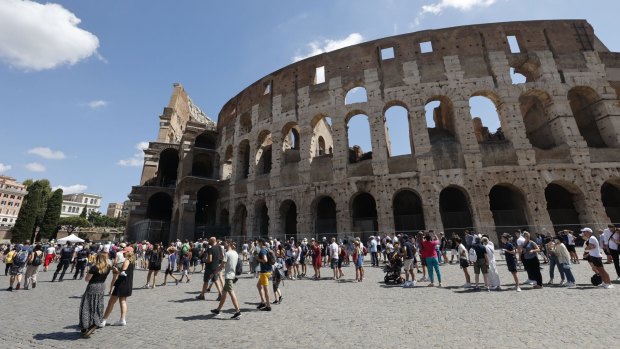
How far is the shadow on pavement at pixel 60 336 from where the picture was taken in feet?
14.7

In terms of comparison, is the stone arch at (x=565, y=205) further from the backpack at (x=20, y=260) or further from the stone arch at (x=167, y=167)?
the stone arch at (x=167, y=167)

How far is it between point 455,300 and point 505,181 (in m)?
13.0

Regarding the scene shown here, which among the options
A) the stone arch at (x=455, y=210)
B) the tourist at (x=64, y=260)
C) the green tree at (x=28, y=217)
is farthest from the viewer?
the green tree at (x=28, y=217)

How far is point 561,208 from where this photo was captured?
17.9 meters

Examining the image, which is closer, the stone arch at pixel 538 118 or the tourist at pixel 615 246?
the tourist at pixel 615 246

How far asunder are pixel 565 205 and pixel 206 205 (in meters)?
29.1

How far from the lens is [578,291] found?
669 centimetres

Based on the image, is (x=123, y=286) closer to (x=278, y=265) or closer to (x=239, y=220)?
(x=278, y=265)

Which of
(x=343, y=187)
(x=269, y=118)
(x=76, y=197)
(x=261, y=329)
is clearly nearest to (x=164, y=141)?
(x=269, y=118)

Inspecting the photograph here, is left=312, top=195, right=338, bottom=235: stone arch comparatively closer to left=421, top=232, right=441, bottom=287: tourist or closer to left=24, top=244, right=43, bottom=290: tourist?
left=421, top=232, right=441, bottom=287: tourist

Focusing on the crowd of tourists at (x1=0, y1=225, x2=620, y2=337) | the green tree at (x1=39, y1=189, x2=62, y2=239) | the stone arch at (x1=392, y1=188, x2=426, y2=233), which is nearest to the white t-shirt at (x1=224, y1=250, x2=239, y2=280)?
the crowd of tourists at (x1=0, y1=225, x2=620, y2=337)

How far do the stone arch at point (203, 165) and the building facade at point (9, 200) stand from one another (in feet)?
255

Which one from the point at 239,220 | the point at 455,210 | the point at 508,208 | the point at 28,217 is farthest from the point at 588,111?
the point at 28,217

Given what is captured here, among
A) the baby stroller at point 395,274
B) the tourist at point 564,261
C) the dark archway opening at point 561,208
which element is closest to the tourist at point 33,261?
the baby stroller at point 395,274
